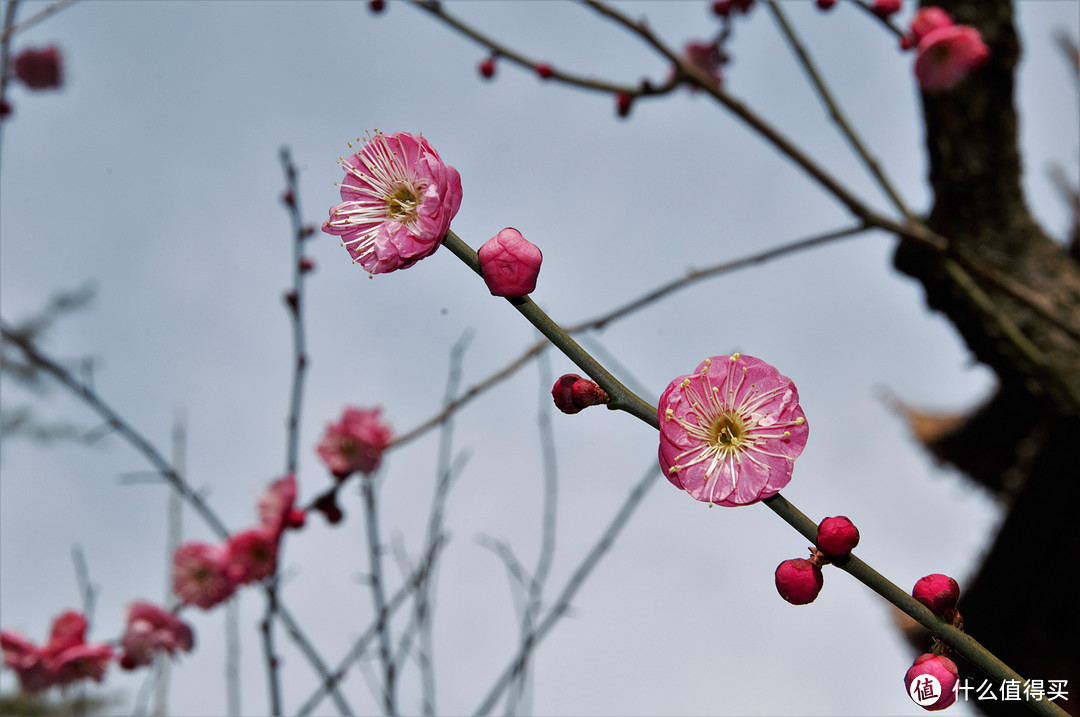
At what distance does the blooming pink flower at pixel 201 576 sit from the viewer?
167 centimetres

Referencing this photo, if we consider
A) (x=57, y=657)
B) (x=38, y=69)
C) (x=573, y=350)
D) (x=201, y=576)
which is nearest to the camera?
(x=573, y=350)

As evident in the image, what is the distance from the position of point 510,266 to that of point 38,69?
109 inches

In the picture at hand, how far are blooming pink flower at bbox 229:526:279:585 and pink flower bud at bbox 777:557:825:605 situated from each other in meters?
1.30

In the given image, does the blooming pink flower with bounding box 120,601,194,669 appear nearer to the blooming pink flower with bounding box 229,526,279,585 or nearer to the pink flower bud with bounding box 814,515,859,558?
the blooming pink flower with bounding box 229,526,279,585

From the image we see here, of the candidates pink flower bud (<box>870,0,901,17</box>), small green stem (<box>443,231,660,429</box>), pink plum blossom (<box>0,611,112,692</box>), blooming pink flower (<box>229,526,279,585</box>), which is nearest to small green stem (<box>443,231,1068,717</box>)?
small green stem (<box>443,231,660,429</box>)

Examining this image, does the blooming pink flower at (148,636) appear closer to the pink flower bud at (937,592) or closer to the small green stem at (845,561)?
the small green stem at (845,561)

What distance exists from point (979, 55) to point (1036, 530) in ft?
5.58

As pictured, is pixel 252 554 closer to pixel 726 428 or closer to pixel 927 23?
pixel 726 428

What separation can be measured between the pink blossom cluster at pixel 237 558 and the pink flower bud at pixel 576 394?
1119 mm

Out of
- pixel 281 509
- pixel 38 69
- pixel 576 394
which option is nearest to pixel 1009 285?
pixel 576 394

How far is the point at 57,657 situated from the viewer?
1.46 meters

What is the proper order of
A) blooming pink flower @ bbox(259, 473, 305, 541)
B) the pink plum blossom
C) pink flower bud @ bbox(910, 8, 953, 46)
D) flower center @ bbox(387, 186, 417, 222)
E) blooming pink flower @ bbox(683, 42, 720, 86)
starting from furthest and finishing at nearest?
1. blooming pink flower @ bbox(683, 42, 720, 86)
2. pink flower bud @ bbox(910, 8, 953, 46)
3. blooming pink flower @ bbox(259, 473, 305, 541)
4. the pink plum blossom
5. flower center @ bbox(387, 186, 417, 222)

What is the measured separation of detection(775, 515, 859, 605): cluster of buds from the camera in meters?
0.58

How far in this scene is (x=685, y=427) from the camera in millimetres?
687
